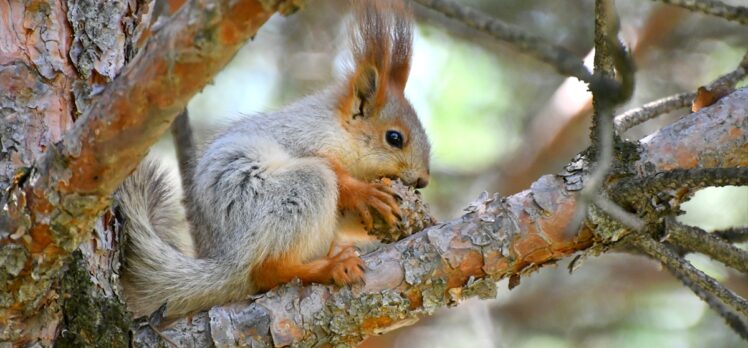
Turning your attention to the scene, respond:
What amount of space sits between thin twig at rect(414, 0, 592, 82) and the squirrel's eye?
149 cm

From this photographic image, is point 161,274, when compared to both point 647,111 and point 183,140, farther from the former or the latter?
point 647,111

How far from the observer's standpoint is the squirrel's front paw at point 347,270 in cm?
196

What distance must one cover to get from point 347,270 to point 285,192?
371 mm

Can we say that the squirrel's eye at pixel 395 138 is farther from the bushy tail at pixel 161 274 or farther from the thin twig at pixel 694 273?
the thin twig at pixel 694 273

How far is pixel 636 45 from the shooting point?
4051mm

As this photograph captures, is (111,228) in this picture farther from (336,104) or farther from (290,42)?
(290,42)

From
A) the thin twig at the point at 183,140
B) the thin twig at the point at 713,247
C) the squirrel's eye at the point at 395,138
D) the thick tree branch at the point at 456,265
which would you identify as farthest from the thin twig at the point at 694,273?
the thin twig at the point at 183,140

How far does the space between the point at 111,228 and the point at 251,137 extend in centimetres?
63

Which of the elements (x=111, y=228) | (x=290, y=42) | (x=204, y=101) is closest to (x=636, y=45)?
(x=290, y=42)

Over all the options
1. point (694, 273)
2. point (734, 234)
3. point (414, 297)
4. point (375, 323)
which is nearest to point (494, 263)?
point (414, 297)

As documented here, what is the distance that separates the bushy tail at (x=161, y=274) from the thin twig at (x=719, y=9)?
1235mm

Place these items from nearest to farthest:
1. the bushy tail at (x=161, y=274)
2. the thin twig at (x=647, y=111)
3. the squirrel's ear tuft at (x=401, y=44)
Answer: the thin twig at (x=647, y=111), the bushy tail at (x=161, y=274), the squirrel's ear tuft at (x=401, y=44)

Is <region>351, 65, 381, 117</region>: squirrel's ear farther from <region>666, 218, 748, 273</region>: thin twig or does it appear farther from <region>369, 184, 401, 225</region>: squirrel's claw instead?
<region>666, 218, 748, 273</region>: thin twig

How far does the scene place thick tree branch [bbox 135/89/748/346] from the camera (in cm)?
191
